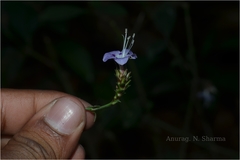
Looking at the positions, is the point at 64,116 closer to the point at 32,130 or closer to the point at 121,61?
the point at 32,130

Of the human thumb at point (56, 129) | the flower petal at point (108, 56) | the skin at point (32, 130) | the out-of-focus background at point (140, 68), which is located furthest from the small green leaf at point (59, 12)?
the flower petal at point (108, 56)

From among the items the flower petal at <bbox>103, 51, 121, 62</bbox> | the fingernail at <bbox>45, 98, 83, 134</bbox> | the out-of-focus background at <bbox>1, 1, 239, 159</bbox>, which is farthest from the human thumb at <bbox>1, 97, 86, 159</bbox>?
the out-of-focus background at <bbox>1, 1, 239, 159</bbox>

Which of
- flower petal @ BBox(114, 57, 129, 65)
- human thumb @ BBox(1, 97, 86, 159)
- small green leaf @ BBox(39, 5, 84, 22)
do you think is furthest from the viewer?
small green leaf @ BBox(39, 5, 84, 22)

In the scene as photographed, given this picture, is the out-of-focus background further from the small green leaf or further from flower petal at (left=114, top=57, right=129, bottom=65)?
flower petal at (left=114, top=57, right=129, bottom=65)

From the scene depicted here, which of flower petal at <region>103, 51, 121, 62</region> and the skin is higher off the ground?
flower petal at <region>103, 51, 121, 62</region>

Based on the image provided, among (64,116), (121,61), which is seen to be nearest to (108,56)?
(121,61)

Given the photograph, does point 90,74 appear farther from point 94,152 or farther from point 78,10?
point 94,152

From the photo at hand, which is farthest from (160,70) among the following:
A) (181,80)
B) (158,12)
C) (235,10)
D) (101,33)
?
(235,10)

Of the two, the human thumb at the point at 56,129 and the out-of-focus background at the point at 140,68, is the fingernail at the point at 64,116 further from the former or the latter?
the out-of-focus background at the point at 140,68
